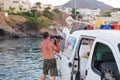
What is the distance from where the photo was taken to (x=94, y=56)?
22.0 ft

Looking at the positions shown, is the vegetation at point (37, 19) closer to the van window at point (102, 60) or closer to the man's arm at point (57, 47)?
the man's arm at point (57, 47)

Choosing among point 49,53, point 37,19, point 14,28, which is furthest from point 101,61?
point 37,19

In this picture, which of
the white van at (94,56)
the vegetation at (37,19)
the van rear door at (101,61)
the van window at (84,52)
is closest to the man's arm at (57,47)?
the white van at (94,56)

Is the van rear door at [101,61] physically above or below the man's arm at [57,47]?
above

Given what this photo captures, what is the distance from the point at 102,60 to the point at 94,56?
0.50ft

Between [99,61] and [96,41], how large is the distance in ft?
1.17

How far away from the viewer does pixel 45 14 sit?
16525 cm

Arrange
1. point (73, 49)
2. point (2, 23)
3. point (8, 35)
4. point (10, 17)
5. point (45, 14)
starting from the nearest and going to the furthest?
point (73, 49), point (8, 35), point (2, 23), point (10, 17), point (45, 14)

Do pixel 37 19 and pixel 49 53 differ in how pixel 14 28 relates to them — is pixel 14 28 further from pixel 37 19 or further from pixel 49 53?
pixel 49 53

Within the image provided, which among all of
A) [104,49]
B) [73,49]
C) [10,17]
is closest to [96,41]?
[104,49]

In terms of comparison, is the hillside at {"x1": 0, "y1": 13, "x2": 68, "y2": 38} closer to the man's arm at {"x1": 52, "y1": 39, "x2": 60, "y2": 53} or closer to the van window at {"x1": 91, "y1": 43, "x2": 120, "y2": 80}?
the man's arm at {"x1": 52, "y1": 39, "x2": 60, "y2": 53}

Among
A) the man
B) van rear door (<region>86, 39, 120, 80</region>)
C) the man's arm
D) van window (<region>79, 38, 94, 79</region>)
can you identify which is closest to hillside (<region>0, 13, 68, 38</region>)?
the man's arm

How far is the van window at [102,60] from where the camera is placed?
609cm

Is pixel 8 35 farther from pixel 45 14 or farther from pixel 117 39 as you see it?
pixel 117 39
